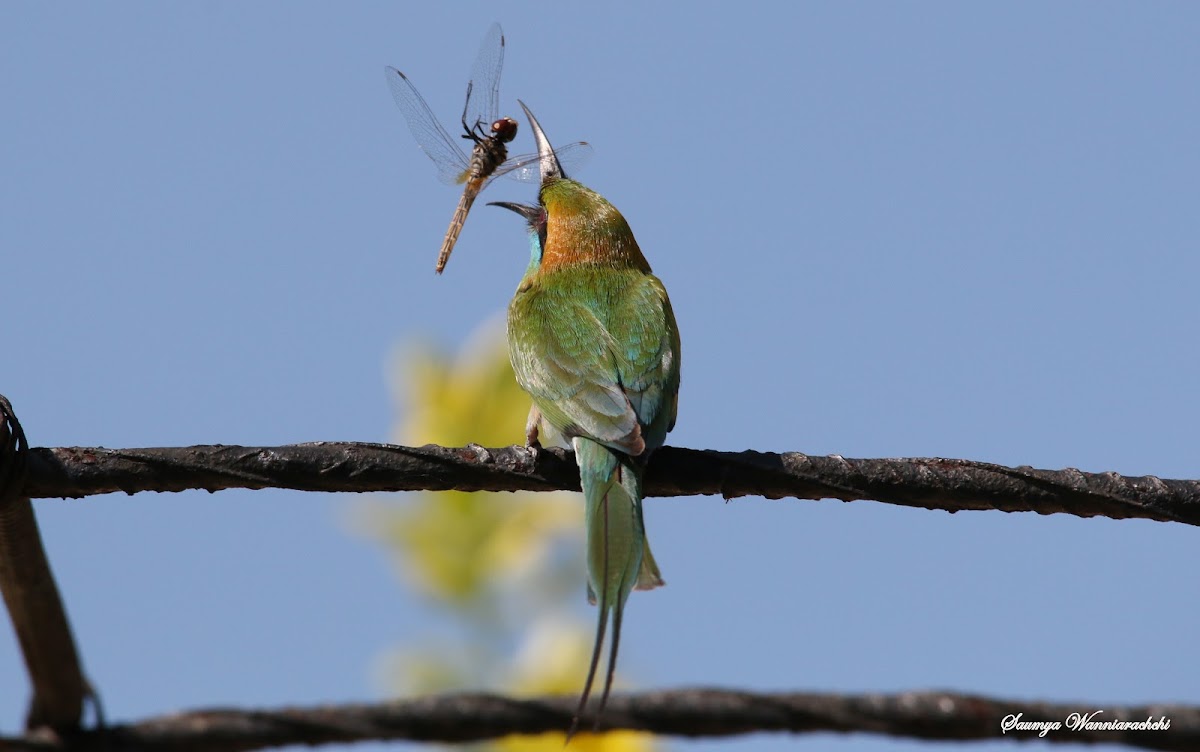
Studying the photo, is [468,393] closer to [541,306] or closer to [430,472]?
[541,306]

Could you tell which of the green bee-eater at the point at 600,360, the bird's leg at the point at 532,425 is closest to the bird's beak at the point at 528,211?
the green bee-eater at the point at 600,360

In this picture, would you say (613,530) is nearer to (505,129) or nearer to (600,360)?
(600,360)

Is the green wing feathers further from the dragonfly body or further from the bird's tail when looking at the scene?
the dragonfly body

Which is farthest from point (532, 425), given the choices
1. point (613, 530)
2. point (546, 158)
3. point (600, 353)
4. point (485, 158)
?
point (485, 158)

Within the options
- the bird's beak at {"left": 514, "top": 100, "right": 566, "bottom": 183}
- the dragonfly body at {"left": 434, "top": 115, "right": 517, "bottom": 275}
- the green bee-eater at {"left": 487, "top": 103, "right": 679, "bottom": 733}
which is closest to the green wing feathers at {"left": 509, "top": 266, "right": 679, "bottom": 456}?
the green bee-eater at {"left": 487, "top": 103, "right": 679, "bottom": 733}

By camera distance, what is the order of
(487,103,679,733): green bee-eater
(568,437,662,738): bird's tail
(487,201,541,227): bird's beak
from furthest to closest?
(487,201,541,227): bird's beak → (487,103,679,733): green bee-eater → (568,437,662,738): bird's tail

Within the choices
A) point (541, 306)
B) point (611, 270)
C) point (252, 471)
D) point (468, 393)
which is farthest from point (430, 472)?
point (468, 393)

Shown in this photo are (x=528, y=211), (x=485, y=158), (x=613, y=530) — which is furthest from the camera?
(x=485, y=158)
